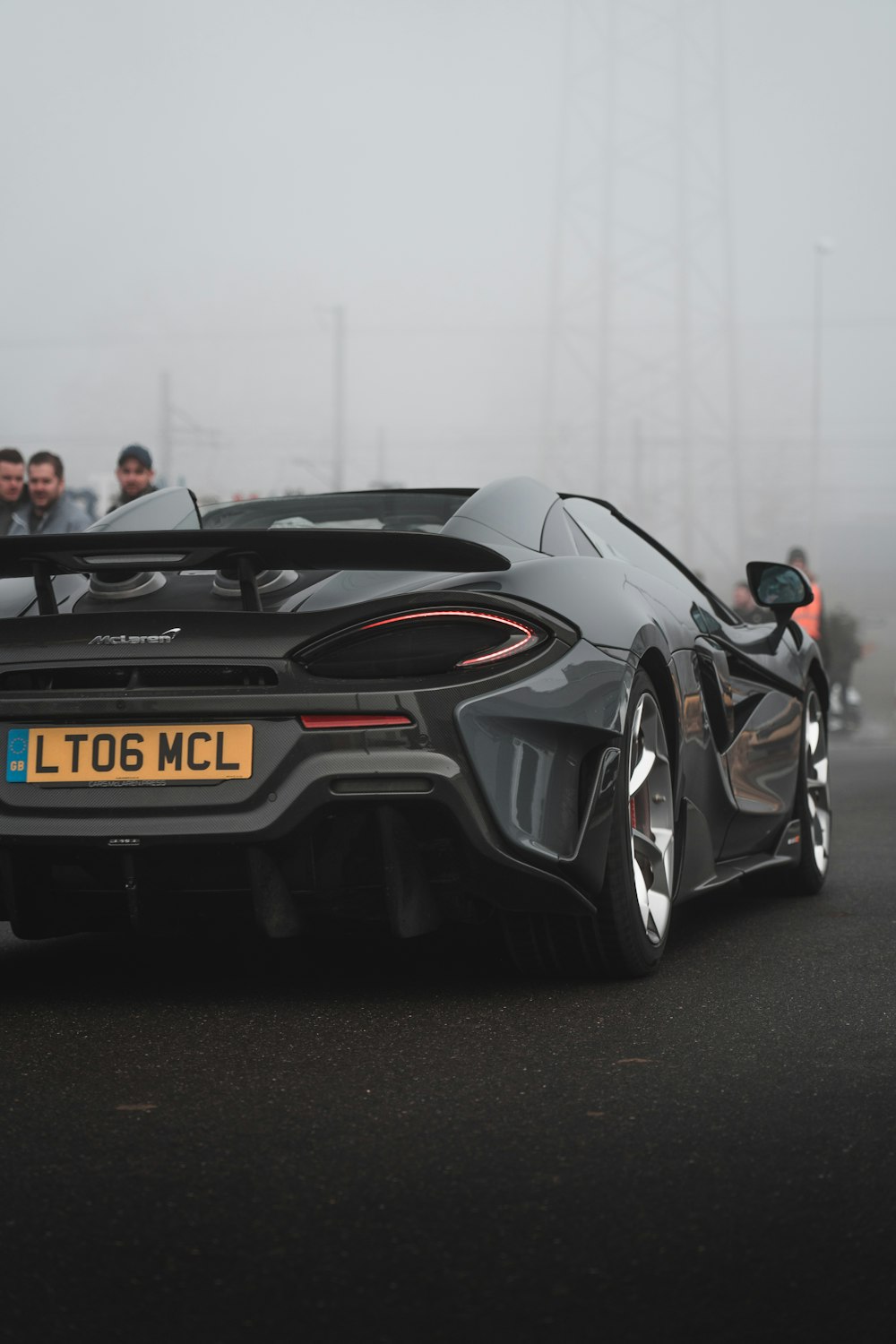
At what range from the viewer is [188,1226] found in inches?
89.0

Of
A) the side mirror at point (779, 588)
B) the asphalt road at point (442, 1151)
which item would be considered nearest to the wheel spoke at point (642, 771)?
the asphalt road at point (442, 1151)

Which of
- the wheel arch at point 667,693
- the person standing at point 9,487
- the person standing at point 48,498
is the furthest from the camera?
the person standing at point 9,487

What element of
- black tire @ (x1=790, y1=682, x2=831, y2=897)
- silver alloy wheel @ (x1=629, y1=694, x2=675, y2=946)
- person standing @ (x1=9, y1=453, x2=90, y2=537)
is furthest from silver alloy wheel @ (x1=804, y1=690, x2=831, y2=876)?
person standing @ (x1=9, y1=453, x2=90, y2=537)

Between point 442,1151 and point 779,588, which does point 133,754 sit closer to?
point 442,1151

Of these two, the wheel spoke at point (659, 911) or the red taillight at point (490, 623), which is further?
the wheel spoke at point (659, 911)

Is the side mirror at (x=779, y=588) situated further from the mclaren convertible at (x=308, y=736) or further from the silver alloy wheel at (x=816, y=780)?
the mclaren convertible at (x=308, y=736)

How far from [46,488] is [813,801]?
15.0 ft

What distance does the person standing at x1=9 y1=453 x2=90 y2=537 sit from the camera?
9000mm

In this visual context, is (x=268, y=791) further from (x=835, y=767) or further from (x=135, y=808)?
(x=835, y=767)

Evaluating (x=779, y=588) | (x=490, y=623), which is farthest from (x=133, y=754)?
(x=779, y=588)

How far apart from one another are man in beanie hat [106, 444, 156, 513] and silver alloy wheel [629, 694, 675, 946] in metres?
4.75

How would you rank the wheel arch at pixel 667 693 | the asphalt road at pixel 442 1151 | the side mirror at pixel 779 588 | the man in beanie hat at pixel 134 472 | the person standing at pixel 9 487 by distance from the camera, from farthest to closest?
the person standing at pixel 9 487, the man in beanie hat at pixel 134 472, the side mirror at pixel 779 588, the wheel arch at pixel 667 693, the asphalt road at pixel 442 1151

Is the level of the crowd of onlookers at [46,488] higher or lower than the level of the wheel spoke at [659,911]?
higher

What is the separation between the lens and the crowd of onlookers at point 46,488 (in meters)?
8.54
